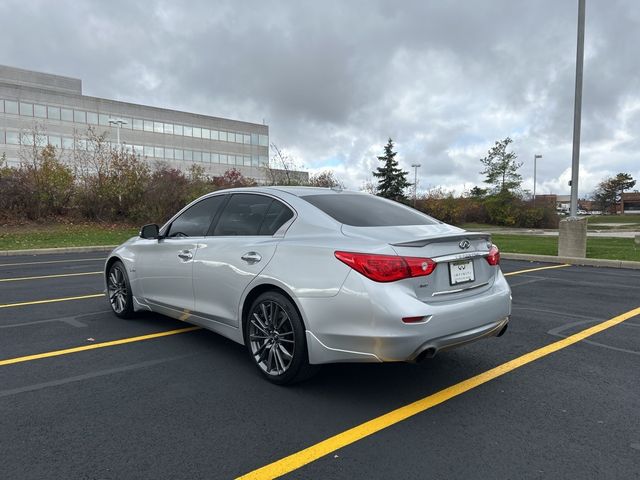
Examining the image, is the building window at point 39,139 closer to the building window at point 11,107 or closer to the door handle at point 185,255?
the building window at point 11,107

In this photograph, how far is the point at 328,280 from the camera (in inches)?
131

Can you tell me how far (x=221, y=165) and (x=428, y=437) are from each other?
6973 centimetres

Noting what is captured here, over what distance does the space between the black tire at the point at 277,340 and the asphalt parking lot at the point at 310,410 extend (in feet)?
0.46

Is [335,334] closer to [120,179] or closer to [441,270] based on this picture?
[441,270]

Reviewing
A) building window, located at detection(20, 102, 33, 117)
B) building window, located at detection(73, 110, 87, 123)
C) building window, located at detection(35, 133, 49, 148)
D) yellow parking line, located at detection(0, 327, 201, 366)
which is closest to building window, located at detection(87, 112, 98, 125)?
building window, located at detection(73, 110, 87, 123)

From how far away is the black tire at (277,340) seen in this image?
3523 millimetres

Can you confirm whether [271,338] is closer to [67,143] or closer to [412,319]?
[412,319]

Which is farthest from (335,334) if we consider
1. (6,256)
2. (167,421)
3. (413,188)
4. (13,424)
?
(413,188)

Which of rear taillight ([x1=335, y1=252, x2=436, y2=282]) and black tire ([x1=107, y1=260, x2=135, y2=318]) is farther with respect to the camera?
black tire ([x1=107, y1=260, x2=135, y2=318])

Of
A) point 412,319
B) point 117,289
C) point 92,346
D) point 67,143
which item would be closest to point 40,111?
point 67,143

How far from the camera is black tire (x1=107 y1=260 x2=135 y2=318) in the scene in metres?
5.64

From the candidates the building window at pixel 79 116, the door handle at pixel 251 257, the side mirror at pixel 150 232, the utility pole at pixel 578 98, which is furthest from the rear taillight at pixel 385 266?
the building window at pixel 79 116

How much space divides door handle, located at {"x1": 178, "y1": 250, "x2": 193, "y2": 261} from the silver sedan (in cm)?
1

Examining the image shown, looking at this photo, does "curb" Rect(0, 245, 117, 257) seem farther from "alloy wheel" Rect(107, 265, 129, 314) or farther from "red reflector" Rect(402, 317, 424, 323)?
"red reflector" Rect(402, 317, 424, 323)
